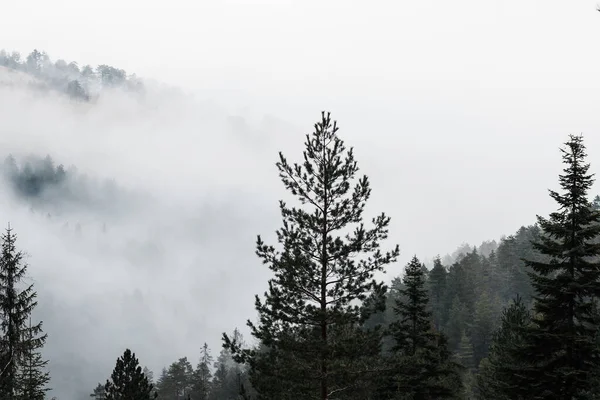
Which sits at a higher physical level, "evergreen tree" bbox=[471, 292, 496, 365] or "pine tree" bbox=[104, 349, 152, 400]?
"evergreen tree" bbox=[471, 292, 496, 365]

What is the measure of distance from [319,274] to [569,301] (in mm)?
9451

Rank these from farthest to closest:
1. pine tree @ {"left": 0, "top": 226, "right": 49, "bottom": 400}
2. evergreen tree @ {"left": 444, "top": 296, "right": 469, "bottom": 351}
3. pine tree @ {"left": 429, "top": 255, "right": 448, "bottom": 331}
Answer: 1. pine tree @ {"left": 429, "top": 255, "right": 448, "bottom": 331}
2. evergreen tree @ {"left": 444, "top": 296, "right": 469, "bottom": 351}
3. pine tree @ {"left": 0, "top": 226, "right": 49, "bottom": 400}

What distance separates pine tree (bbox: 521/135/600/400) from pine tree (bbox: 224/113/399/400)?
6.27m

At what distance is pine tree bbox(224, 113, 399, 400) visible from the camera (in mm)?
17156

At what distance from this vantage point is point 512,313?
3072 centimetres

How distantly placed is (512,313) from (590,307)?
13.4 meters

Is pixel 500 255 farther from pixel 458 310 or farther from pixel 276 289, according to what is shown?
pixel 276 289

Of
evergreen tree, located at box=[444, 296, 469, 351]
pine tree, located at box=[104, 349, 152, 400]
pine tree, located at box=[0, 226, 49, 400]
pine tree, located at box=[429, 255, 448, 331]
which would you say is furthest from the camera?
pine tree, located at box=[429, 255, 448, 331]

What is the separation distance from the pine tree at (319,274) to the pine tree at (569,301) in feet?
20.6

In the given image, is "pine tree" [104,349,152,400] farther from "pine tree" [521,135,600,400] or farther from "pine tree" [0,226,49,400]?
"pine tree" [521,135,600,400]

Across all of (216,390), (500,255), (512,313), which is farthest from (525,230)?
(512,313)

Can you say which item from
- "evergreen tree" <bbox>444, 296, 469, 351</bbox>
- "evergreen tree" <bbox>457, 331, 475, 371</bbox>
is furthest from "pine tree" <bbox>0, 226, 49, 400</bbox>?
"evergreen tree" <bbox>444, 296, 469, 351</bbox>

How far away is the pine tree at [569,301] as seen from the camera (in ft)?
57.7

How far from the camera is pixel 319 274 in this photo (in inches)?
690
